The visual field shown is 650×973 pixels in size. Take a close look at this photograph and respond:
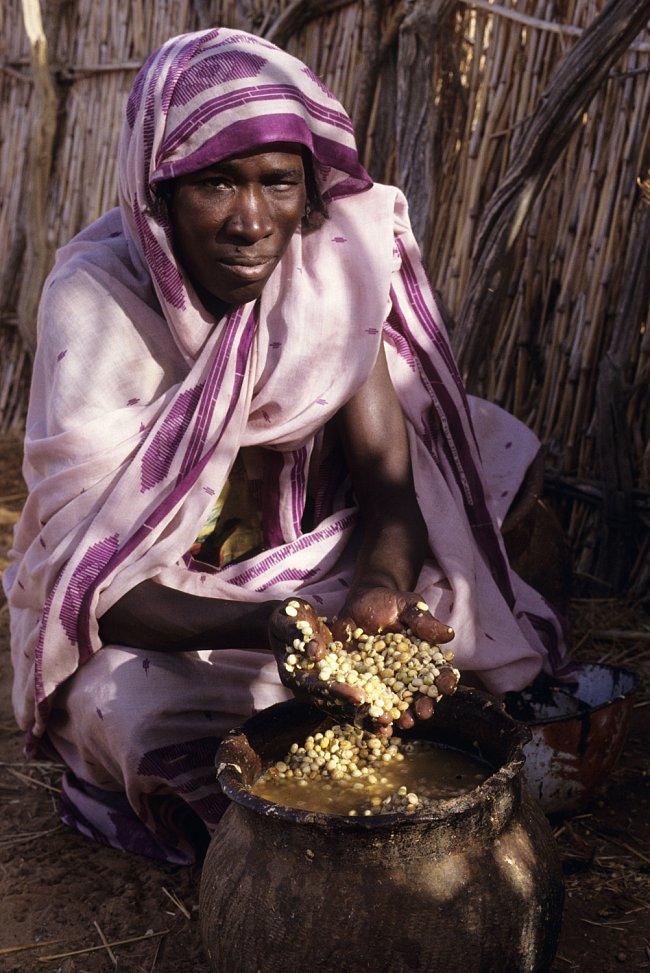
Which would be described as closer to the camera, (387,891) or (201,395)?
(387,891)

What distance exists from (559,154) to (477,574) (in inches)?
61.1

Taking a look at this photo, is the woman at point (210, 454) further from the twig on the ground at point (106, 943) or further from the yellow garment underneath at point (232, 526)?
the twig on the ground at point (106, 943)

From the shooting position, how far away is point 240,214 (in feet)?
7.30

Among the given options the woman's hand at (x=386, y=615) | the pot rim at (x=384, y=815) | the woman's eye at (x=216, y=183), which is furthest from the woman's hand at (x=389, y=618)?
the woman's eye at (x=216, y=183)

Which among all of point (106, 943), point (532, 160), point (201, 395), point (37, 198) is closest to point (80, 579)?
point (201, 395)

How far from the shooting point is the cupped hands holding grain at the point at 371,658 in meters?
1.81

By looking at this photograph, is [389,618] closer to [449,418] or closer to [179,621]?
[179,621]

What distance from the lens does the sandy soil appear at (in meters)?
2.06

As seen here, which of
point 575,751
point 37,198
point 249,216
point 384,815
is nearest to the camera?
point 384,815

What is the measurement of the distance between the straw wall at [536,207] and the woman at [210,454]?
1.07m

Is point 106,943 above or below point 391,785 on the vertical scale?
below

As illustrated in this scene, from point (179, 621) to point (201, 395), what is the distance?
52 centimetres

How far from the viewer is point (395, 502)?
2.53 metres

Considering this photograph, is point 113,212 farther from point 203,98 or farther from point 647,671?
point 647,671
